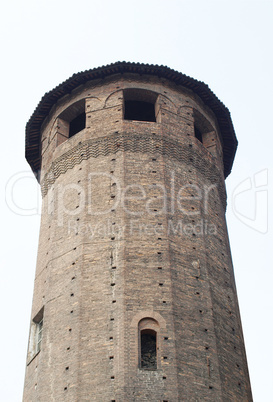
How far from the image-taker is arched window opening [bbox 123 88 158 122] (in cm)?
1707

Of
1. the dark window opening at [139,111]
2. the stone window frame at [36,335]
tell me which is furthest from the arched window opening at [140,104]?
the stone window frame at [36,335]

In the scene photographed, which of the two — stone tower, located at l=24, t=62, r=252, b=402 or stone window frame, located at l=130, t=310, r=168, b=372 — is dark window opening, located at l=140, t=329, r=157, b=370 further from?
stone window frame, located at l=130, t=310, r=168, b=372

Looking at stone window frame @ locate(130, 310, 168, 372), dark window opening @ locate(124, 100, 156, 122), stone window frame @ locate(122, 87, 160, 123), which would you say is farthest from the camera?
dark window opening @ locate(124, 100, 156, 122)

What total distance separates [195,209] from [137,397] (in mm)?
5047

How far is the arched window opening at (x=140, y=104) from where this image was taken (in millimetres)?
17073

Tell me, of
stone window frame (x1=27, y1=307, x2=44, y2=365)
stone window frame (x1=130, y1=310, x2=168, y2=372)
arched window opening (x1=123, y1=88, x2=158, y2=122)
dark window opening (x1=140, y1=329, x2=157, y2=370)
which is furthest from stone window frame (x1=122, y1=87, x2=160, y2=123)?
dark window opening (x1=140, y1=329, x2=157, y2=370)

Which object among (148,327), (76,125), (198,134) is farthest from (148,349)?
(76,125)

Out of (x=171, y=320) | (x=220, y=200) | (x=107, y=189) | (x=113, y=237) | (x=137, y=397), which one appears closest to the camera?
(x=137, y=397)

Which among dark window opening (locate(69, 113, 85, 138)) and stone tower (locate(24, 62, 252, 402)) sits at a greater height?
dark window opening (locate(69, 113, 85, 138))

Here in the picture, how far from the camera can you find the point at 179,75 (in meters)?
17.3

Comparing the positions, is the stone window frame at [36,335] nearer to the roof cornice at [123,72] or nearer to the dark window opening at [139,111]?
the roof cornice at [123,72]

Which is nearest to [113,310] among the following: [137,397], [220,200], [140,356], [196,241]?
[140,356]

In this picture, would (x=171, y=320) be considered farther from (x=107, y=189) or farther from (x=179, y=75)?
(x=179, y=75)

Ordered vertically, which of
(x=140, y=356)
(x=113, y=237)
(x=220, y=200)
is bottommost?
(x=140, y=356)
